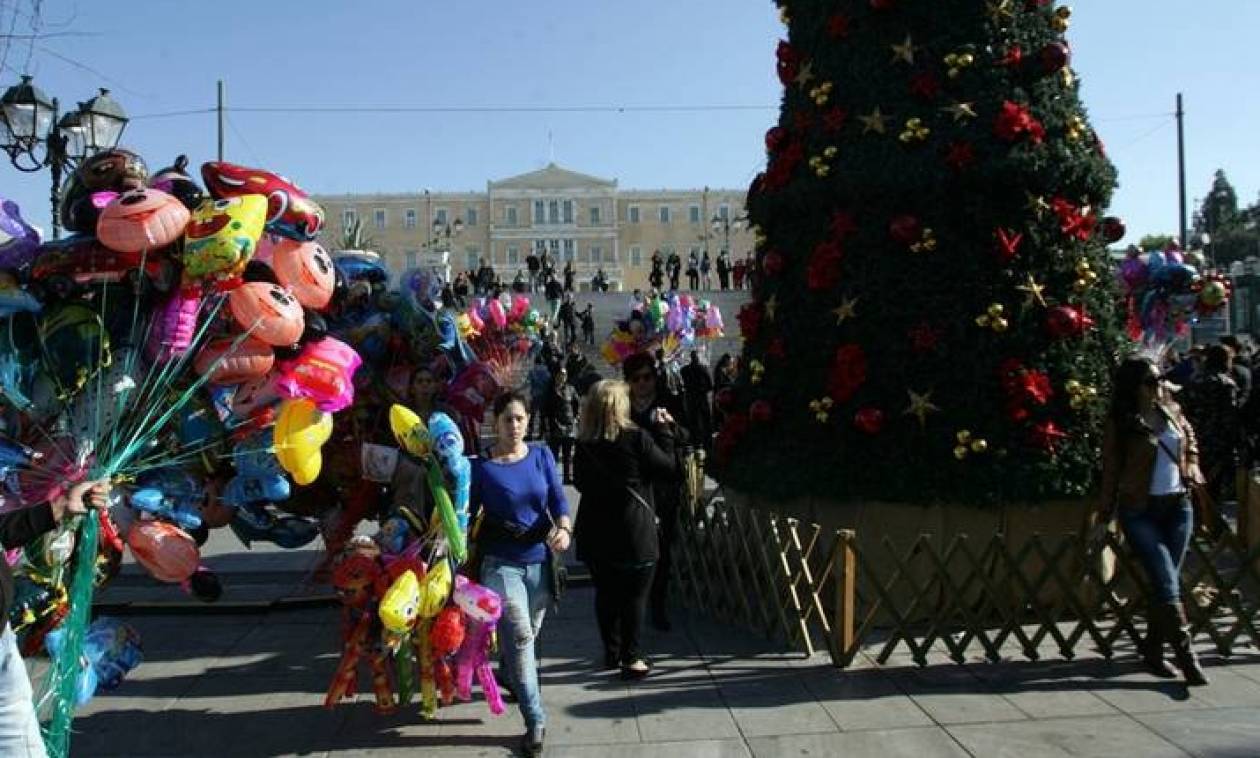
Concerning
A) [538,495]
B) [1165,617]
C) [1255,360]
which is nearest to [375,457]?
[538,495]

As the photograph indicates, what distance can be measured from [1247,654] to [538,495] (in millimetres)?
4414

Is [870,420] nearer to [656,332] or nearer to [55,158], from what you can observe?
[55,158]

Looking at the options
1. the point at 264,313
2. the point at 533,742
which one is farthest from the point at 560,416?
the point at 264,313

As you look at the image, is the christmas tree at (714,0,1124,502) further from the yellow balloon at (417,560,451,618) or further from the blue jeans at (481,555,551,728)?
the yellow balloon at (417,560,451,618)

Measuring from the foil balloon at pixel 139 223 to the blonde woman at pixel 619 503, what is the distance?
2355 mm

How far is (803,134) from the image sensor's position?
282 inches

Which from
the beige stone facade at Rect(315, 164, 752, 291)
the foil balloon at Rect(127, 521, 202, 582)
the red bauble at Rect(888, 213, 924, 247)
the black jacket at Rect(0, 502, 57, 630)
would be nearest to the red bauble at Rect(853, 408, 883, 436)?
the red bauble at Rect(888, 213, 924, 247)

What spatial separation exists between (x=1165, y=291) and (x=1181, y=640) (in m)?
5.79

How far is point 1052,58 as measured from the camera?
264 inches

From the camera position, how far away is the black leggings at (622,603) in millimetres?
5738

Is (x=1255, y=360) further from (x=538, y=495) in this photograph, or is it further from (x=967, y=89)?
(x=538, y=495)

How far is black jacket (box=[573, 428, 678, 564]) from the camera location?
222 inches

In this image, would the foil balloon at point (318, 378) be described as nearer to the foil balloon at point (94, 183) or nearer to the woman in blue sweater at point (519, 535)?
the woman in blue sweater at point (519, 535)

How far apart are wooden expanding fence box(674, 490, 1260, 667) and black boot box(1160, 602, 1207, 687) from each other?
0.27 metres
